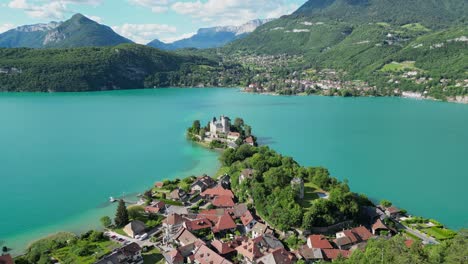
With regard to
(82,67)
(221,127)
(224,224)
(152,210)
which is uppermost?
(82,67)

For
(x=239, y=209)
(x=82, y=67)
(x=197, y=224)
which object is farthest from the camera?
(x=82, y=67)

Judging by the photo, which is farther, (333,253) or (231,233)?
(231,233)

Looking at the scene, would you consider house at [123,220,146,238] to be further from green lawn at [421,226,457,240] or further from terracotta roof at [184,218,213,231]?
green lawn at [421,226,457,240]

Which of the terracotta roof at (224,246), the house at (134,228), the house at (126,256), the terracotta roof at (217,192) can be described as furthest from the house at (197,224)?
the terracotta roof at (217,192)

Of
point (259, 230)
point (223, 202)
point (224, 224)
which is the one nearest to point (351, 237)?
point (259, 230)

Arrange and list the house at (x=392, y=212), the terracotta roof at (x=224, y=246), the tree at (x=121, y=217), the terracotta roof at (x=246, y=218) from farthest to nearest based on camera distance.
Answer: the house at (x=392, y=212), the tree at (x=121, y=217), the terracotta roof at (x=246, y=218), the terracotta roof at (x=224, y=246)

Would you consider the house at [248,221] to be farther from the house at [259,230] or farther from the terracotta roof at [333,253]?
the terracotta roof at [333,253]

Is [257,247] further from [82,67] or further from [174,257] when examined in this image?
[82,67]

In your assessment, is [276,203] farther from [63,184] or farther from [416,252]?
[63,184]
